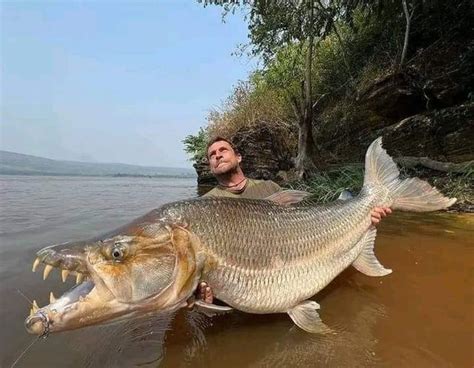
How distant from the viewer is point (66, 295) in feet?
7.34

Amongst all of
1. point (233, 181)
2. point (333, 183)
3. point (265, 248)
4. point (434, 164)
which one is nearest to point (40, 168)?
point (333, 183)

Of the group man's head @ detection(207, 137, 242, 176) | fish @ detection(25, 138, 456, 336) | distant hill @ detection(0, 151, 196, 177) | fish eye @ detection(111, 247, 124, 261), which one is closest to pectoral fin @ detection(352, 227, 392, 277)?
fish @ detection(25, 138, 456, 336)

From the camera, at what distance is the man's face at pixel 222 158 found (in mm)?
4117

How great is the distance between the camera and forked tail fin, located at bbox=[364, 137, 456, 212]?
390 cm

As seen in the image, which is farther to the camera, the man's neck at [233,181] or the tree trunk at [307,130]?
the tree trunk at [307,130]

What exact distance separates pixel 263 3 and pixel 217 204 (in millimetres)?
9798

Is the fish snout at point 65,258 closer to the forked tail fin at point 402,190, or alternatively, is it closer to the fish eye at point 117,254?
the fish eye at point 117,254

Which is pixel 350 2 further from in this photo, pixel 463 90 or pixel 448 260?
pixel 448 260

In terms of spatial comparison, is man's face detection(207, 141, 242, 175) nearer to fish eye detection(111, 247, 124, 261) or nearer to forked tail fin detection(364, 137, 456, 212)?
forked tail fin detection(364, 137, 456, 212)

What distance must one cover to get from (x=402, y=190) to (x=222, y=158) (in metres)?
1.71

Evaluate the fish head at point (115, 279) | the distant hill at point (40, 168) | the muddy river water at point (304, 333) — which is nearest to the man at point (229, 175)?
the muddy river water at point (304, 333)

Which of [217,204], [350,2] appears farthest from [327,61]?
[217,204]

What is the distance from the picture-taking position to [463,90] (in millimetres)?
9789

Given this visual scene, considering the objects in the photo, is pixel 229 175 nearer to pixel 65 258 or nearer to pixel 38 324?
pixel 65 258
